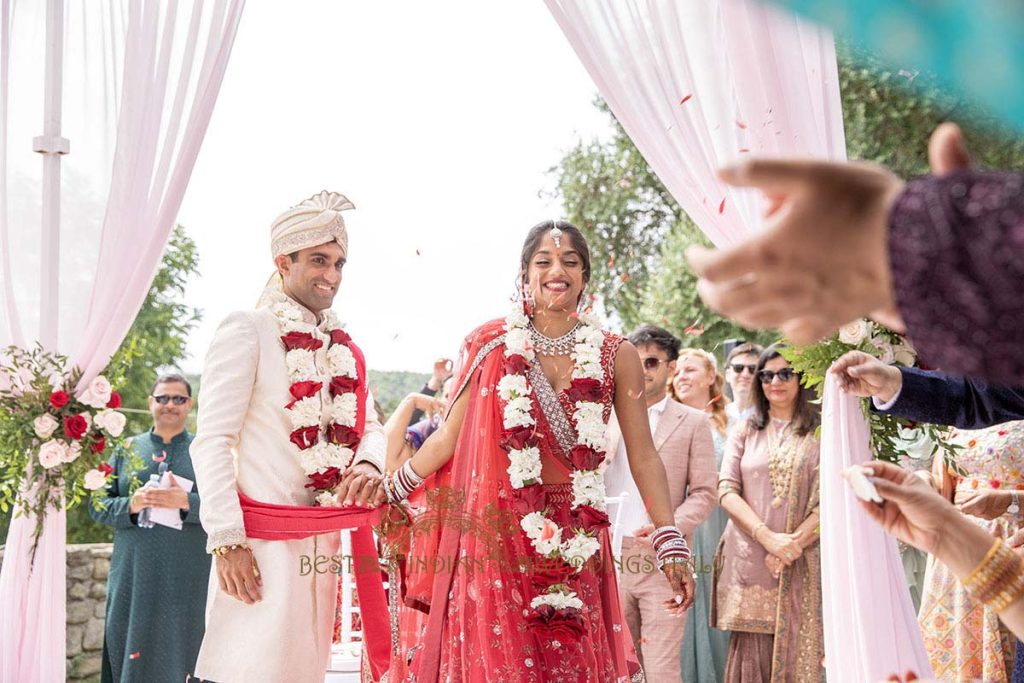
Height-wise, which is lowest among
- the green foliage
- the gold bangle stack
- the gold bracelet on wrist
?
the gold bracelet on wrist

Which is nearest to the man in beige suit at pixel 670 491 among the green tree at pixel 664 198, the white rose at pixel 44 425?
the white rose at pixel 44 425

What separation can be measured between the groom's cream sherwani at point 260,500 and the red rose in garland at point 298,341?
29 millimetres

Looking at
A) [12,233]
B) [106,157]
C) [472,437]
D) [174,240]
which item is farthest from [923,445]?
[174,240]

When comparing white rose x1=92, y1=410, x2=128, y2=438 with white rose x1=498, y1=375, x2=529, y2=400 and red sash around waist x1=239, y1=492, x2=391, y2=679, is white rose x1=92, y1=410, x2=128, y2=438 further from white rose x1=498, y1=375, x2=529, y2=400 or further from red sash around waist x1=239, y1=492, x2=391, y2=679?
white rose x1=498, y1=375, x2=529, y2=400

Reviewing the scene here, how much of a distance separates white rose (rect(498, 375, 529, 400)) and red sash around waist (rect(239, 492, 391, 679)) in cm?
62

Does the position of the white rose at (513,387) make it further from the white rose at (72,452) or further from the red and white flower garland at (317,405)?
the white rose at (72,452)

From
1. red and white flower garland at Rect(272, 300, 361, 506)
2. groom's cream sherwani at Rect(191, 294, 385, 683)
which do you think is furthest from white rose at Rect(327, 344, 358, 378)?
groom's cream sherwani at Rect(191, 294, 385, 683)

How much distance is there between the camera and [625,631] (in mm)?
3734

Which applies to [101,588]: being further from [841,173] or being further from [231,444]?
[841,173]

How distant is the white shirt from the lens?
5.68 m

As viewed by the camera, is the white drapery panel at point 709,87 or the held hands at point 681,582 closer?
the held hands at point 681,582

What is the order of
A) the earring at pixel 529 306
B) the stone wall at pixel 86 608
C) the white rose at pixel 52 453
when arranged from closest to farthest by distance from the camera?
1. the earring at pixel 529 306
2. the white rose at pixel 52 453
3. the stone wall at pixel 86 608

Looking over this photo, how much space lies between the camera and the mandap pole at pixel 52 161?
4625 mm

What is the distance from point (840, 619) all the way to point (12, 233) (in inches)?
153
